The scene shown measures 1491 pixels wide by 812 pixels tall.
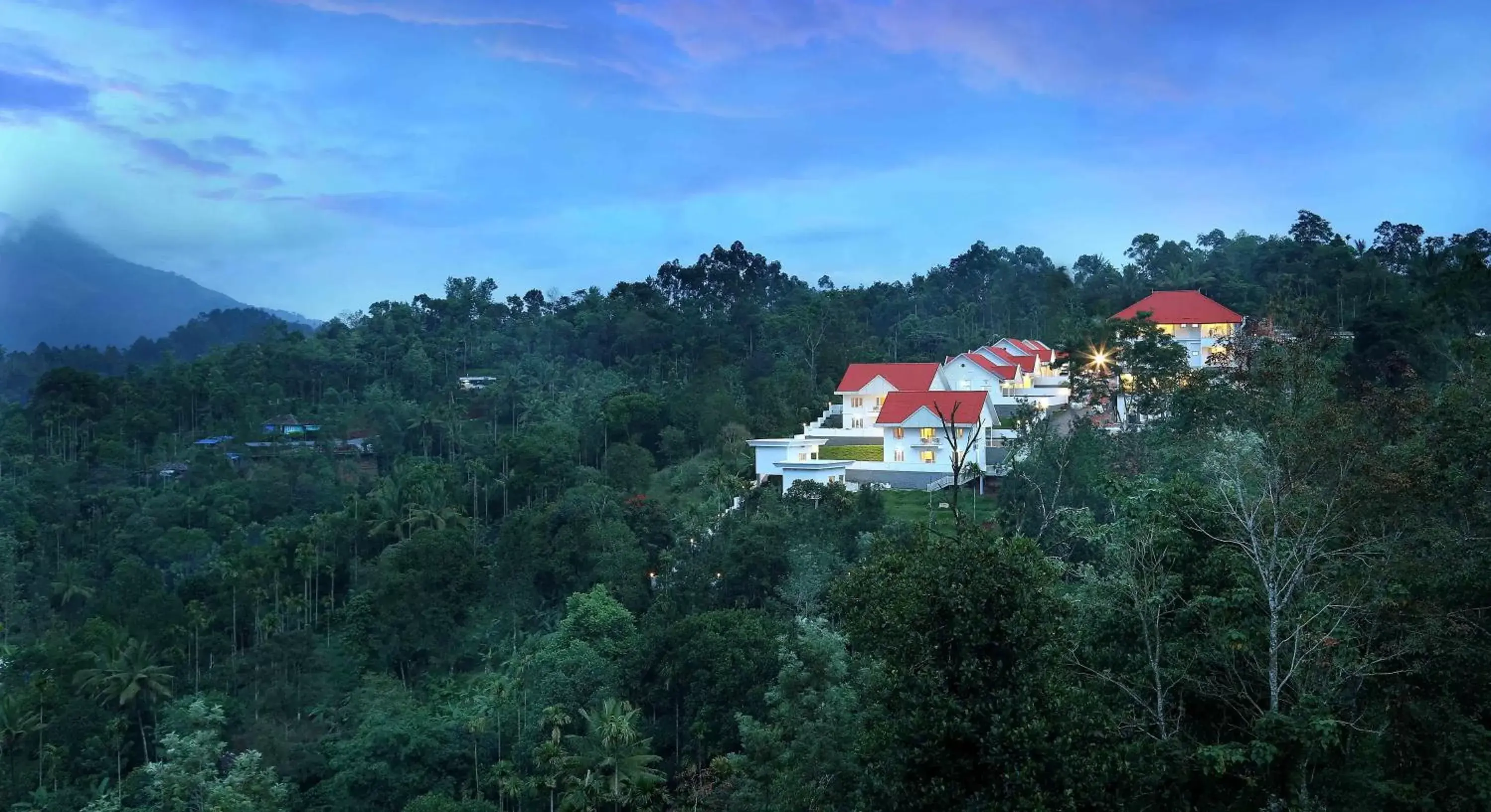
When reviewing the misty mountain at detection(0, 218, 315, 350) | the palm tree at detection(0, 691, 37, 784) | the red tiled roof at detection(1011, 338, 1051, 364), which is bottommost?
the palm tree at detection(0, 691, 37, 784)

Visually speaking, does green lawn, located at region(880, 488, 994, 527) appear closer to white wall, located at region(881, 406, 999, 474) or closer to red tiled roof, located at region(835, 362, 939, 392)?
white wall, located at region(881, 406, 999, 474)

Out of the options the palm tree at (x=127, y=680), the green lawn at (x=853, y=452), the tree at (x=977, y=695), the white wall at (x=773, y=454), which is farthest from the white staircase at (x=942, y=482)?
the palm tree at (x=127, y=680)

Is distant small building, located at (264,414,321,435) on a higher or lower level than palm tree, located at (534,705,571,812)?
higher

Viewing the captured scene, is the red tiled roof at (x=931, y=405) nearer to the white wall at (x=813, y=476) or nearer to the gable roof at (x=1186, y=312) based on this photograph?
the white wall at (x=813, y=476)

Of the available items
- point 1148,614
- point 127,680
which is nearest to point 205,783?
point 127,680

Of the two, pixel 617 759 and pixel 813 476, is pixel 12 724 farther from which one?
pixel 813 476

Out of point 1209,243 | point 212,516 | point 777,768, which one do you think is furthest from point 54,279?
point 777,768

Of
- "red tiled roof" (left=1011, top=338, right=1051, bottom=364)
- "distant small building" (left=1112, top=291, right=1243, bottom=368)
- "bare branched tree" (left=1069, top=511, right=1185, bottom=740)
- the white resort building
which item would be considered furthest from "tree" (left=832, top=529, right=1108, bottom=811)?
"red tiled roof" (left=1011, top=338, right=1051, bottom=364)
